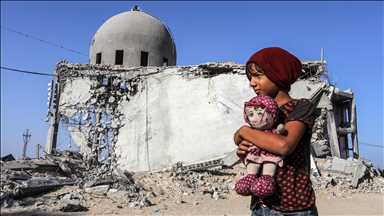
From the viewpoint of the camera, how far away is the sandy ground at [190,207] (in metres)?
6.91

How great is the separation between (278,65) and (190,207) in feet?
22.2

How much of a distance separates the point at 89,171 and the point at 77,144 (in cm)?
378

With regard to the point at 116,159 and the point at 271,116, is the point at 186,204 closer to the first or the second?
the point at 116,159

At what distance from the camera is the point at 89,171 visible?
428 inches

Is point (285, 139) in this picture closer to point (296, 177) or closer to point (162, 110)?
point (296, 177)

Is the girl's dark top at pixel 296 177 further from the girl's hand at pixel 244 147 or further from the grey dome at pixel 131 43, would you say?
the grey dome at pixel 131 43

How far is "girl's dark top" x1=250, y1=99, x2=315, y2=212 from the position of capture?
6.15 ft

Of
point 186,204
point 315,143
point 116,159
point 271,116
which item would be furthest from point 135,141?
point 271,116

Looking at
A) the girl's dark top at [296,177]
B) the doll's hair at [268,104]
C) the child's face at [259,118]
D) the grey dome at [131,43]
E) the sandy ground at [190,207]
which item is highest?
the grey dome at [131,43]

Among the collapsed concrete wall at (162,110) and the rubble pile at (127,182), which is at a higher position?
the collapsed concrete wall at (162,110)

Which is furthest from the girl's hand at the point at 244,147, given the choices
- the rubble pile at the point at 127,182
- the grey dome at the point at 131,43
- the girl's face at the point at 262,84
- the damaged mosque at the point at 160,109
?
the grey dome at the point at 131,43

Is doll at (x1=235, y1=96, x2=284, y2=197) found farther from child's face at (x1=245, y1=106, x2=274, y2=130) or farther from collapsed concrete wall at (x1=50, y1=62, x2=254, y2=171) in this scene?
collapsed concrete wall at (x1=50, y1=62, x2=254, y2=171)

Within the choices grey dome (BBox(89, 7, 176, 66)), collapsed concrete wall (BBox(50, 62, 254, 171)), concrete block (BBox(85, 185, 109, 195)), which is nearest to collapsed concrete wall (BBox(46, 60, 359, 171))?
collapsed concrete wall (BBox(50, 62, 254, 171))

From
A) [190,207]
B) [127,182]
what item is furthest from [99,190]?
[190,207]
